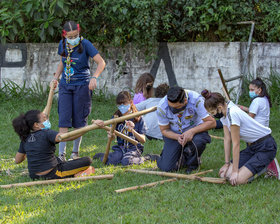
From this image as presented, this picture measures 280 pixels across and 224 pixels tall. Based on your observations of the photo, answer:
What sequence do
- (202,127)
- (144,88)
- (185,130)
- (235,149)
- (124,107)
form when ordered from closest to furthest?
(235,149)
(202,127)
(185,130)
(124,107)
(144,88)

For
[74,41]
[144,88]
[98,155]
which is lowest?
[98,155]

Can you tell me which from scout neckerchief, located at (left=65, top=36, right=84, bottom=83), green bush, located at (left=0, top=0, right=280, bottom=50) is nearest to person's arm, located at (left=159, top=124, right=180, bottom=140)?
scout neckerchief, located at (left=65, top=36, right=84, bottom=83)

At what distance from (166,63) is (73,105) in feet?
14.4

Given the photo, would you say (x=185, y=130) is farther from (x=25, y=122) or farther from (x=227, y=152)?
(x=25, y=122)

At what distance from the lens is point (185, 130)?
5.60 m

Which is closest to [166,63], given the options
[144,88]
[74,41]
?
[144,88]

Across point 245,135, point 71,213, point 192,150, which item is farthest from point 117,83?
point 71,213

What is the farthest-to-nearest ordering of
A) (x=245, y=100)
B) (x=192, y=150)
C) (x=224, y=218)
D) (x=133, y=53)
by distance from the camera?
(x=133, y=53) < (x=245, y=100) < (x=192, y=150) < (x=224, y=218)

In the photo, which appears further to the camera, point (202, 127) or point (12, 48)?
point (12, 48)

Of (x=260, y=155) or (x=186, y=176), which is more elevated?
(x=260, y=155)

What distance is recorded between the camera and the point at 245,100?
31.2 ft

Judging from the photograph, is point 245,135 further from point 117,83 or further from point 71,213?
point 117,83

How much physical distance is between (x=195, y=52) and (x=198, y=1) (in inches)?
44.9

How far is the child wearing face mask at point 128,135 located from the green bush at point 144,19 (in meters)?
4.17
